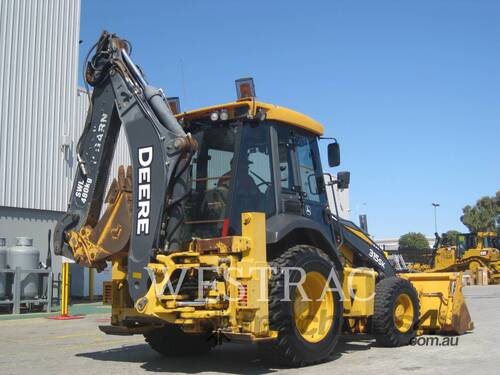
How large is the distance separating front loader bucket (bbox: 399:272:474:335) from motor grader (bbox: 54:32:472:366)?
1.41 m

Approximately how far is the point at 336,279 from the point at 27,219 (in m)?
13.2

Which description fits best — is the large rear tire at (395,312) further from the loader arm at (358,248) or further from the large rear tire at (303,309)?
the large rear tire at (303,309)

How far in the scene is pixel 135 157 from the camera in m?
7.41

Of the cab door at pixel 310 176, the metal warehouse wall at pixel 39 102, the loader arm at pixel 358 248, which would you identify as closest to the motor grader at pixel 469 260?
the metal warehouse wall at pixel 39 102

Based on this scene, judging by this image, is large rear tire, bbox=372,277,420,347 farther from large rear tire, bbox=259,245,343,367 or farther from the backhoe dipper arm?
the backhoe dipper arm

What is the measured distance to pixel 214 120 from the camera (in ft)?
25.1

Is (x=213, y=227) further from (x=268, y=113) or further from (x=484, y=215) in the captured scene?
(x=484, y=215)

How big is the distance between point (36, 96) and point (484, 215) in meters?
65.4

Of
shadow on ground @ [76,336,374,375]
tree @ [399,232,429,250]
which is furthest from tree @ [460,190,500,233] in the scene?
shadow on ground @ [76,336,374,375]

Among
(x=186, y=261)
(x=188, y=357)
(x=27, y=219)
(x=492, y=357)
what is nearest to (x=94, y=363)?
(x=188, y=357)

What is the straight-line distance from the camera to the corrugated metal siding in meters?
18.0

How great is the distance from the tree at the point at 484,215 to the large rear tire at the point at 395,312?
67450 millimetres

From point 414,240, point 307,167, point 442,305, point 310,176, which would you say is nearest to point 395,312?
point 442,305

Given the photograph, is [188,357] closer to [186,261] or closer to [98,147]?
[186,261]
